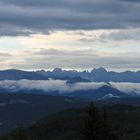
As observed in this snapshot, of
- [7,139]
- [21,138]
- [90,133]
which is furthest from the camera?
[7,139]

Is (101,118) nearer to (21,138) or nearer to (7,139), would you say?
(21,138)

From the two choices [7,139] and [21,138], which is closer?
[21,138]

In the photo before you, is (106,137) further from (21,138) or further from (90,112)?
Result: (21,138)

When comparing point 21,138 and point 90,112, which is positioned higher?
point 90,112

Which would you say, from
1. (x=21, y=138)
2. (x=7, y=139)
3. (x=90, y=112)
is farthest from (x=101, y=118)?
(x=7, y=139)

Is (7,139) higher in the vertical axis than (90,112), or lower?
lower

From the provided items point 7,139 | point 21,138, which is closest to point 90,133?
point 21,138

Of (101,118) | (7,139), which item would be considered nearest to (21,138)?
(7,139)

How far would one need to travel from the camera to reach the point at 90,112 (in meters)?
63.3

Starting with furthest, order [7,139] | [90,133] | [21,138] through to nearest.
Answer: [7,139], [21,138], [90,133]

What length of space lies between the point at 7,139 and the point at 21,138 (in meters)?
18.2

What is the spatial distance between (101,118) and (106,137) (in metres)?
3.33

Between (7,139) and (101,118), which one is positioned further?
A: (7,139)

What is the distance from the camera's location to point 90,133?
2410 inches
